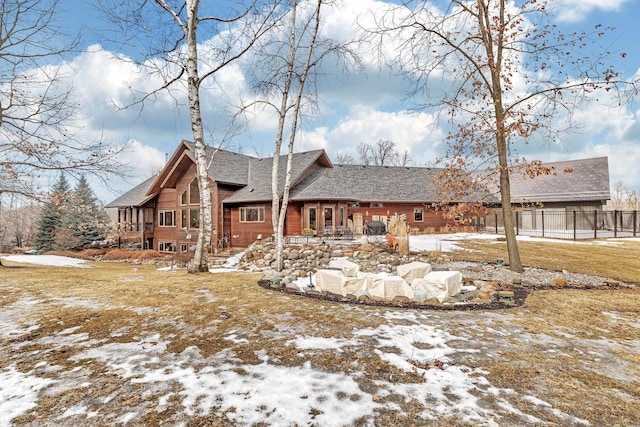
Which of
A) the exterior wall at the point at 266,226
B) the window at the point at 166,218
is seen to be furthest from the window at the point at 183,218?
the exterior wall at the point at 266,226

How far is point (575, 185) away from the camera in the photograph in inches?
1057

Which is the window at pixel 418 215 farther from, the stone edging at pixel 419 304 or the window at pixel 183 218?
the window at pixel 183 218

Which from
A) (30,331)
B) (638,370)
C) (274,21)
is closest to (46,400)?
(30,331)

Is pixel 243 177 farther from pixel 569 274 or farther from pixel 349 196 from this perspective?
pixel 569 274

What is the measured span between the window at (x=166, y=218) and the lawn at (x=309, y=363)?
1894cm

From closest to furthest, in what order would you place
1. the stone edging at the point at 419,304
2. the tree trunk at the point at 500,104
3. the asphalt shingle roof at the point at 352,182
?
the stone edging at the point at 419,304
the tree trunk at the point at 500,104
the asphalt shingle roof at the point at 352,182

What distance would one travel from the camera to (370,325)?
193 inches

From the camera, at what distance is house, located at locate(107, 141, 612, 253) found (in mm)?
20734

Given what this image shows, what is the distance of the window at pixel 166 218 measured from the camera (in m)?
24.5

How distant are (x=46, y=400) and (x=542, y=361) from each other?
528 centimetres

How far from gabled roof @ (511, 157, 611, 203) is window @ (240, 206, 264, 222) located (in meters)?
20.7

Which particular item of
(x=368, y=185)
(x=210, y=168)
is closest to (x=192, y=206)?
(x=210, y=168)

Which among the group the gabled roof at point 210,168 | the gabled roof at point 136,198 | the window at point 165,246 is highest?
the gabled roof at point 210,168

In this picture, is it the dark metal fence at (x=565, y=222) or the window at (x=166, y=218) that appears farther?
the dark metal fence at (x=565, y=222)
